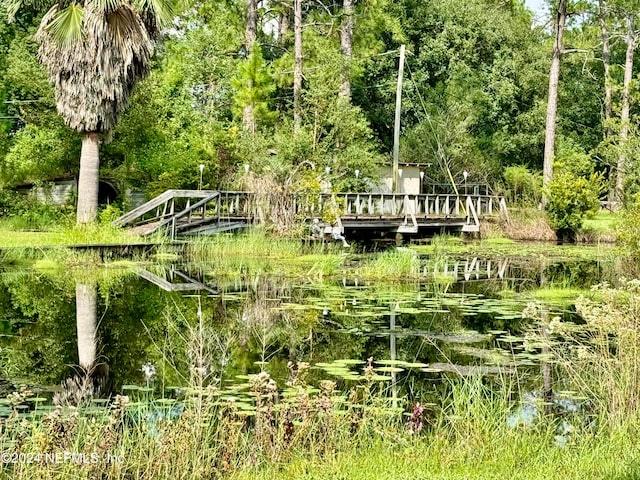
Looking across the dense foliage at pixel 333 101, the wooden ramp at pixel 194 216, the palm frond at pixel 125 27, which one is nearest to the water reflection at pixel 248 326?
the wooden ramp at pixel 194 216

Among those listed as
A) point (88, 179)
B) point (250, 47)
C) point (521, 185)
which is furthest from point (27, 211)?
point (521, 185)

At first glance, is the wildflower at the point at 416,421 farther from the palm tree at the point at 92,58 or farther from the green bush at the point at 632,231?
the palm tree at the point at 92,58

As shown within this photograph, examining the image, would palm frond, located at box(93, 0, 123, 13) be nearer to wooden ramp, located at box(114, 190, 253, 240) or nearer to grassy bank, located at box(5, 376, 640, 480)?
wooden ramp, located at box(114, 190, 253, 240)

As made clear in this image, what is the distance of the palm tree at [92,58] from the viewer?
23891 millimetres

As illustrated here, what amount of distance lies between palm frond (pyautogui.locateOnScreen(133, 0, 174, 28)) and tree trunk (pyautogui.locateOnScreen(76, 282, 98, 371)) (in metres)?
10.5

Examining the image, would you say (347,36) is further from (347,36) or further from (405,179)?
(405,179)

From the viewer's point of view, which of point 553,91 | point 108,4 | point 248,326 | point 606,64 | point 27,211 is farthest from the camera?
point 606,64

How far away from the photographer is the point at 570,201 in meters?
30.4

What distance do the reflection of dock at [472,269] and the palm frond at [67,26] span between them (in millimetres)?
11907

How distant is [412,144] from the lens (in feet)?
138

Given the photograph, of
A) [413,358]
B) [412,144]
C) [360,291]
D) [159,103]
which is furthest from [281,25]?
[413,358]

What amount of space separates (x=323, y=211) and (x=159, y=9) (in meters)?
7.62

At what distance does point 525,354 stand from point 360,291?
6.34m

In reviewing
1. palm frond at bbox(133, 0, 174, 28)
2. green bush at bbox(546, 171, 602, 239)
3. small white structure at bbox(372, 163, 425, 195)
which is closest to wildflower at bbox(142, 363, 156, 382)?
palm frond at bbox(133, 0, 174, 28)
